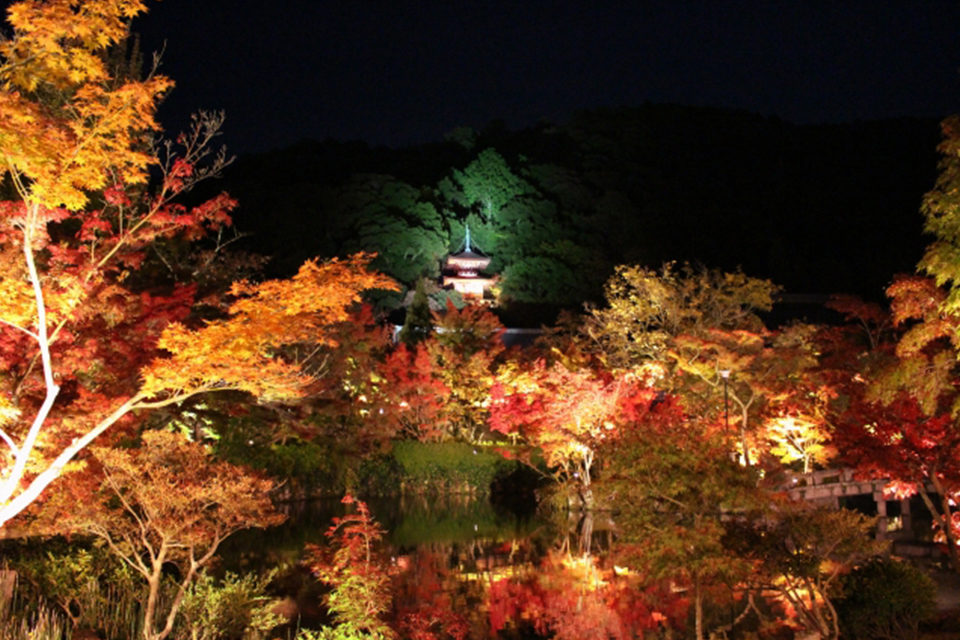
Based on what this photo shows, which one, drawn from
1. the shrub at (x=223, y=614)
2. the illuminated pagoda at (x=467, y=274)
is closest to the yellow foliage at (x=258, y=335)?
the shrub at (x=223, y=614)

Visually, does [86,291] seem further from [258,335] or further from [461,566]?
[461,566]

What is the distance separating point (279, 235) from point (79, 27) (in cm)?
3035

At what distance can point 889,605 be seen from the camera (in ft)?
25.4

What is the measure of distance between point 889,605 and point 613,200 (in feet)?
107

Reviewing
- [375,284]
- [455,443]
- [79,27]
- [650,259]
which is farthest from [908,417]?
[650,259]

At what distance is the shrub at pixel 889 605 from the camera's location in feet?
25.5

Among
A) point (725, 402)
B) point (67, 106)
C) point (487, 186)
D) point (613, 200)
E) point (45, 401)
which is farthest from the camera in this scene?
point (487, 186)

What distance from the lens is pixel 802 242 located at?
135 feet

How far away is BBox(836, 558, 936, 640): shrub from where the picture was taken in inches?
305

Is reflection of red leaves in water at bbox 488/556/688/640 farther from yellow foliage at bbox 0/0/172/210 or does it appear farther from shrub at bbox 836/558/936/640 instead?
yellow foliage at bbox 0/0/172/210

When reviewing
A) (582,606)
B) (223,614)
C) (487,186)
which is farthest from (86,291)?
(487,186)

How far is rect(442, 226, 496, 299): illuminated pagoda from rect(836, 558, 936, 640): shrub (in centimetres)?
2959

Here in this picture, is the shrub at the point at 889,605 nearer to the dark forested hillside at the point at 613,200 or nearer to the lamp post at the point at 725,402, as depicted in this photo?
the lamp post at the point at 725,402

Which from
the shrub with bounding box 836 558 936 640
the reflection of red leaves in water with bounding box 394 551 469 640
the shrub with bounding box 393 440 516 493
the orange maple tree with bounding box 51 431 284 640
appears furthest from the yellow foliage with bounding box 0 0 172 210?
the shrub with bounding box 393 440 516 493
